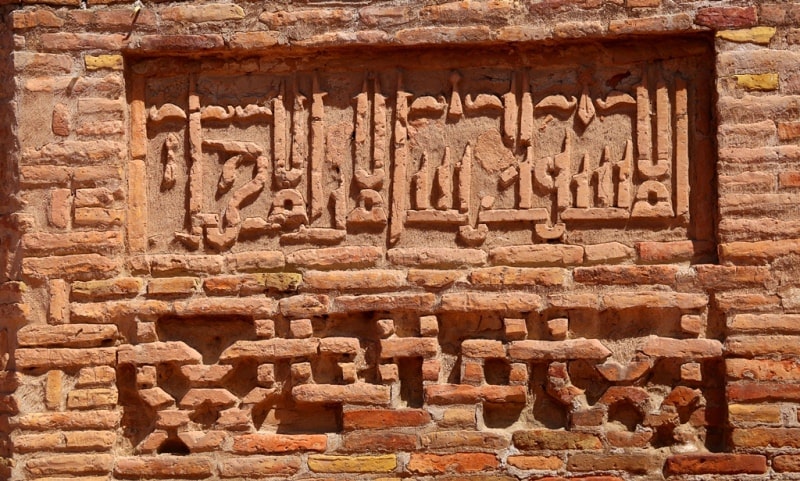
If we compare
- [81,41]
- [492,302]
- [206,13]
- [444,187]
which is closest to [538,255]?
[492,302]

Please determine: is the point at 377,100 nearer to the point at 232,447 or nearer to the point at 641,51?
the point at 641,51

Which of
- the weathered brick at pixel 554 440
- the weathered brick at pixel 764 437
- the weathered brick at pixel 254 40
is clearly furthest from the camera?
the weathered brick at pixel 254 40

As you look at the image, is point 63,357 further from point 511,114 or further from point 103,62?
point 511,114

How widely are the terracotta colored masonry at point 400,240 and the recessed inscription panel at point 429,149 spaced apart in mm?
12

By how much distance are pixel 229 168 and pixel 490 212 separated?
3.58ft

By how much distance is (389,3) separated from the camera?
4.53m

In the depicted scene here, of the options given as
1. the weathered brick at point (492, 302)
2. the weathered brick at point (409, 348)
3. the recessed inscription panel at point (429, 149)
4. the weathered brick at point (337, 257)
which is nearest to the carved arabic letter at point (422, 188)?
the recessed inscription panel at point (429, 149)

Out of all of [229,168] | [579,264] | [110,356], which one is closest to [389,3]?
[229,168]

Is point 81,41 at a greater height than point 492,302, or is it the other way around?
point 81,41

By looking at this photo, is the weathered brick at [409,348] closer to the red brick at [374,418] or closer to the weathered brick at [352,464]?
the red brick at [374,418]

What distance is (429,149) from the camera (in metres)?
4.56

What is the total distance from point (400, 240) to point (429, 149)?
1.30ft

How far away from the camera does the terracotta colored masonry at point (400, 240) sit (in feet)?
14.2

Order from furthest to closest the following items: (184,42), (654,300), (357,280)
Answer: (184,42) < (357,280) < (654,300)
